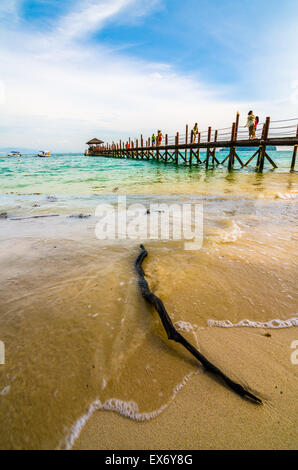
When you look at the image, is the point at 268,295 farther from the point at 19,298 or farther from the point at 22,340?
the point at 19,298

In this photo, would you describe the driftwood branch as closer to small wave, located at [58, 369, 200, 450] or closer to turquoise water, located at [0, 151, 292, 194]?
small wave, located at [58, 369, 200, 450]

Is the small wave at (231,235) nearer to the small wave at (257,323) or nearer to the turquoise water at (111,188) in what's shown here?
the small wave at (257,323)

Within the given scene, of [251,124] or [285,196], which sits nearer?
[285,196]

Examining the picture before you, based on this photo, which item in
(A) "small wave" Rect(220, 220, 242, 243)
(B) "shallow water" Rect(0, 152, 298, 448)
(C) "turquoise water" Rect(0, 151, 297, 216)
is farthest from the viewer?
(C) "turquoise water" Rect(0, 151, 297, 216)

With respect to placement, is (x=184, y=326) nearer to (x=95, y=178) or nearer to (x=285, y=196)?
(x=285, y=196)

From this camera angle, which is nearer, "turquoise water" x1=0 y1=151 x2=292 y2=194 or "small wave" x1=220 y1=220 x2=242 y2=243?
"small wave" x1=220 y1=220 x2=242 y2=243

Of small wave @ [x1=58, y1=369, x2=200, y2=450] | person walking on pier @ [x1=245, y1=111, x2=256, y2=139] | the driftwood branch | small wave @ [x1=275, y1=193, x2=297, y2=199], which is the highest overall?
person walking on pier @ [x1=245, y1=111, x2=256, y2=139]

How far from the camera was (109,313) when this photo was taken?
188 centimetres

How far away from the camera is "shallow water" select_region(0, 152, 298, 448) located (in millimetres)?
1229

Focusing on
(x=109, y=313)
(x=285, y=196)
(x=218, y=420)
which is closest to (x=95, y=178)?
(x=285, y=196)

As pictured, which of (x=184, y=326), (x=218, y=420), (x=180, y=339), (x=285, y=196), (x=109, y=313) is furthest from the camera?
(x=285, y=196)

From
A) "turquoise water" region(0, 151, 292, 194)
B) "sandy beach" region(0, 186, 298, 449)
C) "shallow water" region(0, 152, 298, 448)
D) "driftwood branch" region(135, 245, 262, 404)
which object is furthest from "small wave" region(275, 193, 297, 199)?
"driftwood branch" region(135, 245, 262, 404)

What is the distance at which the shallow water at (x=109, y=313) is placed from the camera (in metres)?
1.23

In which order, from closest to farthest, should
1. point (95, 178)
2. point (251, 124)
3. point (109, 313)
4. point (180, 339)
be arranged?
point (180, 339) < point (109, 313) < point (95, 178) < point (251, 124)
